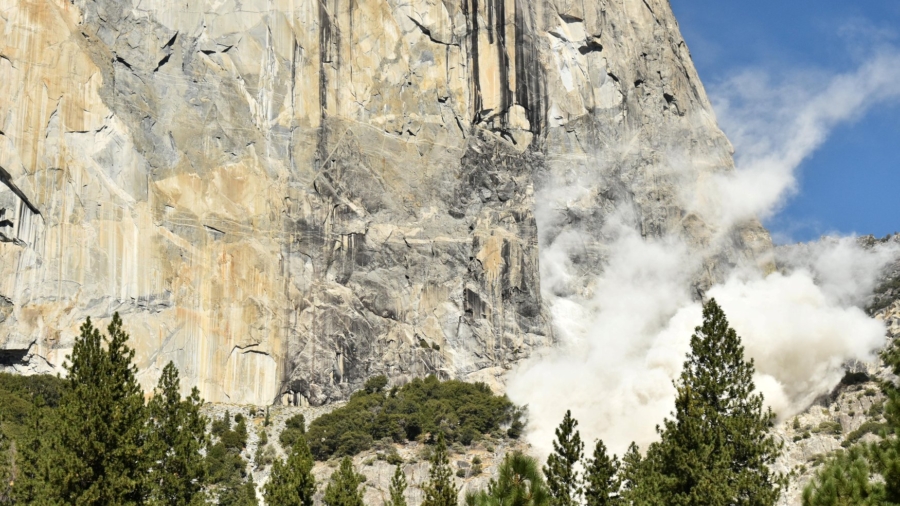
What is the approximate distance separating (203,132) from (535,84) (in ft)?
107

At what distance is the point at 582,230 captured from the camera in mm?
114562

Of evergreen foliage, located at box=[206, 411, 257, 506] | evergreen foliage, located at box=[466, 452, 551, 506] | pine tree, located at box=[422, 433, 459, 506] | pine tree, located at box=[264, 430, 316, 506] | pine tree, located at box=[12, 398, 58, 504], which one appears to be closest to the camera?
evergreen foliage, located at box=[466, 452, 551, 506]

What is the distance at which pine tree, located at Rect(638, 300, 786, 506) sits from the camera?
139 feet

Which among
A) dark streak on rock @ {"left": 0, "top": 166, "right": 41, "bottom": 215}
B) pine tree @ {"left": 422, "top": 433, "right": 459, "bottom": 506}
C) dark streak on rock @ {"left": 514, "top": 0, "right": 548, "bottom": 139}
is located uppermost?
dark streak on rock @ {"left": 514, "top": 0, "right": 548, "bottom": 139}

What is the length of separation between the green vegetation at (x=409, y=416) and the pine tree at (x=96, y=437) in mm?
47850

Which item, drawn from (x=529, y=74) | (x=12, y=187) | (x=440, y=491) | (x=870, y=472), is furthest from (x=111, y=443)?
(x=529, y=74)

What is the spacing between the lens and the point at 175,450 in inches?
1775

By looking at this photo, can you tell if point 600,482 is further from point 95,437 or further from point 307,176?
point 307,176

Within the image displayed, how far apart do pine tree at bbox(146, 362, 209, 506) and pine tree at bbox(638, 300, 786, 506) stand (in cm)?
1722

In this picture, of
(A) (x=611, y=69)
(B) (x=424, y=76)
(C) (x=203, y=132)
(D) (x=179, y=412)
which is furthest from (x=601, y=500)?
(A) (x=611, y=69)

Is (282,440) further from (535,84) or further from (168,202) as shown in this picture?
(535,84)

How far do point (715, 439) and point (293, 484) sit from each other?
16.5 metres

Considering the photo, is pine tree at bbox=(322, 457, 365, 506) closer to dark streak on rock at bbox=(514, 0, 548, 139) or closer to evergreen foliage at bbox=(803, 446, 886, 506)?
evergreen foliage at bbox=(803, 446, 886, 506)

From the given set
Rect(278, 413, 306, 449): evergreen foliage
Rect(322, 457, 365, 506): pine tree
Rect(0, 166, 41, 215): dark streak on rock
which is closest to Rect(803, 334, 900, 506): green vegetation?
Rect(322, 457, 365, 506): pine tree
